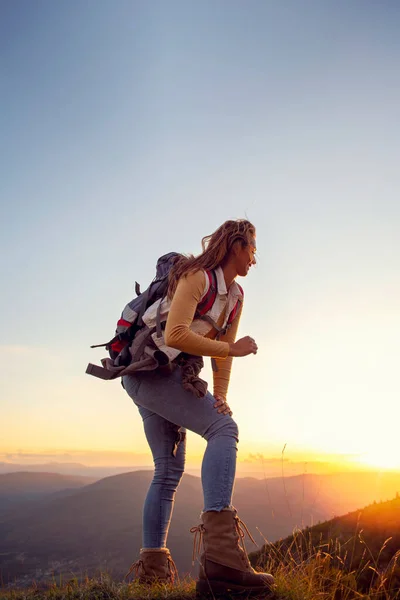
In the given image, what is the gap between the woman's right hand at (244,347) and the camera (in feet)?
9.74

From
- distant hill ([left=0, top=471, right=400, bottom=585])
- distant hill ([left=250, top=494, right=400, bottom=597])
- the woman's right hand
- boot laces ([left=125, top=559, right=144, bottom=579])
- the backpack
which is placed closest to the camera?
the woman's right hand

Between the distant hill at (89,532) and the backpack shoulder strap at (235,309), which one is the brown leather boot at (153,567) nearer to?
the backpack shoulder strap at (235,309)

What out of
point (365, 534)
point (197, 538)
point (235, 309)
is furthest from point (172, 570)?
point (365, 534)

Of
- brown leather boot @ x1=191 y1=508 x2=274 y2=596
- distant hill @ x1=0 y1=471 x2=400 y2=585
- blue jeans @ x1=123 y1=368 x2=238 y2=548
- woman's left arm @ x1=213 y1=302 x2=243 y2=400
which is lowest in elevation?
distant hill @ x1=0 y1=471 x2=400 y2=585

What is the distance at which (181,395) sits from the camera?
308 centimetres

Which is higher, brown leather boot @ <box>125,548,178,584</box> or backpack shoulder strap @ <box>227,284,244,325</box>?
backpack shoulder strap @ <box>227,284,244,325</box>

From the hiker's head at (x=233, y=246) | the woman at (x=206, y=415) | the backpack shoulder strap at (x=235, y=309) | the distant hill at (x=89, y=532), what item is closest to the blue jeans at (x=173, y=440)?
the woman at (x=206, y=415)

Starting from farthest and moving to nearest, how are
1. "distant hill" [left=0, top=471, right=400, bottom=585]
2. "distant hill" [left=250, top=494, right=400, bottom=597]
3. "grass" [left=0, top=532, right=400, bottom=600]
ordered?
1. "distant hill" [left=0, top=471, right=400, bottom=585]
2. "distant hill" [left=250, top=494, right=400, bottom=597]
3. "grass" [left=0, top=532, right=400, bottom=600]

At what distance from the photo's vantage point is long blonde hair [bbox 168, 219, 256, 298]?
316 cm

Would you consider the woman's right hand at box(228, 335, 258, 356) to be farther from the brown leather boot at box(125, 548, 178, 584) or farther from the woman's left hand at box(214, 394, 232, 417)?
the brown leather boot at box(125, 548, 178, 584)

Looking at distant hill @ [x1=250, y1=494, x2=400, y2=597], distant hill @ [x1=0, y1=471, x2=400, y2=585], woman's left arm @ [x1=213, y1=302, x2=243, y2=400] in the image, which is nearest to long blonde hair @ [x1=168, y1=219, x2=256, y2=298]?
woman's left arm @ [x1=213, y1=302, x2=243, y2=400]

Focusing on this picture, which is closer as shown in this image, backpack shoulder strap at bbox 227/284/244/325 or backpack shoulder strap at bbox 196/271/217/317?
backpack shoulder strap at bbox 196/271/217/317

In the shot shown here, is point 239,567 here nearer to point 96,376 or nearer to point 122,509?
point 96,376

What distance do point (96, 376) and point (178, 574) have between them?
1.58 meters
